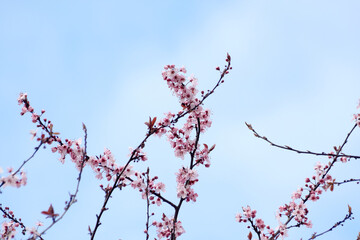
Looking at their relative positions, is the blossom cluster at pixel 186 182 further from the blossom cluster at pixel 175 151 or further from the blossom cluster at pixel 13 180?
the blossom cluster at pixel 13 180

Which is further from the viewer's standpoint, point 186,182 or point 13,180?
point 186,182

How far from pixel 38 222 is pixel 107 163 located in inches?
65.1

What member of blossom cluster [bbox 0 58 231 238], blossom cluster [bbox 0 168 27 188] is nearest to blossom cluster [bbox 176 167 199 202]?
blossom cluster [bbox 0 58 231 238]

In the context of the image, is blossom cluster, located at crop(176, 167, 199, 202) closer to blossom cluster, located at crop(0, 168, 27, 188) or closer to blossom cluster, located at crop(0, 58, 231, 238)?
blossom cluster, located at crop(0, 58, 231, 238)

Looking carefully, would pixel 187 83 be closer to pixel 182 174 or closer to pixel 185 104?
pixel 185 104

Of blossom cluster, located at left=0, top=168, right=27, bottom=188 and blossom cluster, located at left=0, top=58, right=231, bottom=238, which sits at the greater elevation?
blossom cluster, located at left=0, top=58, right=231, bottom=238

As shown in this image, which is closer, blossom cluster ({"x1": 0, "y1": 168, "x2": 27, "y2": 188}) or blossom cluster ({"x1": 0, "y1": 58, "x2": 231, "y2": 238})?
blossom cluster ({"x1": 0, "y1": 168, "x2": 27, "y2": 188})

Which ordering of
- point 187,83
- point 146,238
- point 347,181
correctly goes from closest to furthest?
1. point 146,238
2. point 347,181
3. point 187,83

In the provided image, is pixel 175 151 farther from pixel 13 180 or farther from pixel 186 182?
pixel 13 180

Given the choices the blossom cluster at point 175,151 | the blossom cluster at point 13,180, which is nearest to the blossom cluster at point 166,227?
the blossom cluster at point 175,151

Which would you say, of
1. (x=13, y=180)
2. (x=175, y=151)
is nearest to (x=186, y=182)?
(x=175, y=151)

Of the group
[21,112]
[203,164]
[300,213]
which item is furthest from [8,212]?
[300,213]

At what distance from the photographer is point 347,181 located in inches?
201

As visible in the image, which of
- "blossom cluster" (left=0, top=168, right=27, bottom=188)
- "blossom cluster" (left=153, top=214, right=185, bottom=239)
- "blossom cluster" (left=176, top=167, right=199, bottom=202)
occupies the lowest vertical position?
"blossom cluster" (left=0, top=168, right=27, bottom=188)
